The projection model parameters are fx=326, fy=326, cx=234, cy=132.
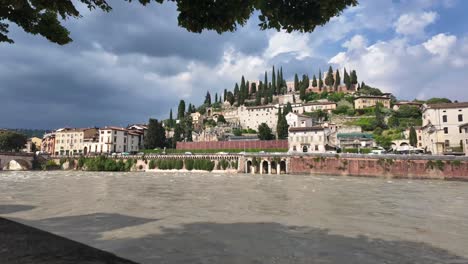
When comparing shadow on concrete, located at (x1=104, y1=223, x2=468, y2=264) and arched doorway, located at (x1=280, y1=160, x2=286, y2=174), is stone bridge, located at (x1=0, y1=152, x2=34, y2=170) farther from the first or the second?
shadow on concrete, located at (x1=104, y1=223, x2=468, y2=264)

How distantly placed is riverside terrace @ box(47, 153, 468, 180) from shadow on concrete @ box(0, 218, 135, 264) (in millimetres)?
53243

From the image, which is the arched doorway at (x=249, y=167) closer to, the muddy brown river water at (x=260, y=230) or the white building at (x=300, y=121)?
the white building at (x=300, y=121)

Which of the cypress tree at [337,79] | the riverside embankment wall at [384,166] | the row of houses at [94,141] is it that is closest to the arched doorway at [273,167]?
the riverside embankment wall at [384,166]

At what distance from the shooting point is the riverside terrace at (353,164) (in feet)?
157

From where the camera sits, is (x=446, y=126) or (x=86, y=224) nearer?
(x=86, y=224)

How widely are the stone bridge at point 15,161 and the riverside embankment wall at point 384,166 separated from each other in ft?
221

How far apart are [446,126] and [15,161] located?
3934 inches

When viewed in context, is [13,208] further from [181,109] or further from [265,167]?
[181,109]

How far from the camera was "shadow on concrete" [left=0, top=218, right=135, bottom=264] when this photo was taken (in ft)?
18.0

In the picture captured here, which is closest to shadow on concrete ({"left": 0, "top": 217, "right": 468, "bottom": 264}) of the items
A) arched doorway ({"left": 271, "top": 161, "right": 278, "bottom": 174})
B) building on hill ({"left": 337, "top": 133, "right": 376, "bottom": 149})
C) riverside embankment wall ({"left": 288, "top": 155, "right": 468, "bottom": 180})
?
riverside embankment wall ({"left": 288, "top": 155, "right": 468, "bottom": 180})

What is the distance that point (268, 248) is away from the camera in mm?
9797

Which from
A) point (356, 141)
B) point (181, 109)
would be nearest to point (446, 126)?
point (356, 141)

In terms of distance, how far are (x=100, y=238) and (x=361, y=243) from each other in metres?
8.64

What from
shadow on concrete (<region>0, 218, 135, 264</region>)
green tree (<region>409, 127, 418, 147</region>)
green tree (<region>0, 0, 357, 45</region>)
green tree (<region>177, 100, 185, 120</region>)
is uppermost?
green tree (<region>177, 100, 185, 120</region>)
